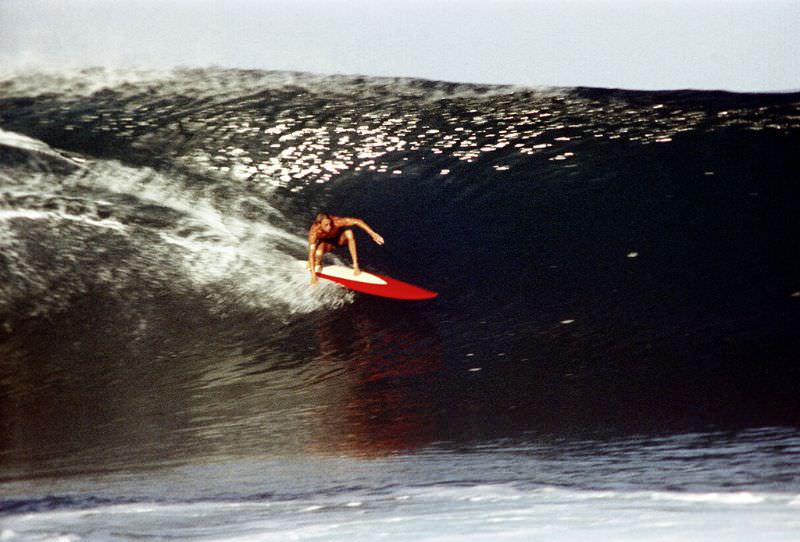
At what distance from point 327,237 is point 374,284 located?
0.25 metres

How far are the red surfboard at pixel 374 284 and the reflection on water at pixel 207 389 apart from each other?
74 mm

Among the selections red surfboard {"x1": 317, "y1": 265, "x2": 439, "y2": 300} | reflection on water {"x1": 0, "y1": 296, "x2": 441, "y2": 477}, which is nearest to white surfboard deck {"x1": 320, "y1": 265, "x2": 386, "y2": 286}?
red surfboard {"x1": 317, "y1": 265, "x2": 439, "y2": 300}

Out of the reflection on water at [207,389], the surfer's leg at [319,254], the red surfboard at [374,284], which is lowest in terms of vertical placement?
the reflection on water at [207,389]

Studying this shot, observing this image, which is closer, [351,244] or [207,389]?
[207,389]

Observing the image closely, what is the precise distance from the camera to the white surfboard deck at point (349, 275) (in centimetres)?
300

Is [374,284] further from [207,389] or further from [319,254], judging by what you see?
[207,389]

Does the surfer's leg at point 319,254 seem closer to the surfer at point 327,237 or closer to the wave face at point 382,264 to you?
the surfer at point 327,237

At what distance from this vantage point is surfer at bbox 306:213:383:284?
9.89 feet

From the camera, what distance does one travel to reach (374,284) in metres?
3.00

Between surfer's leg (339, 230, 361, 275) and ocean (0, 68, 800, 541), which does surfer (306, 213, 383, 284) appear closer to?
surfer's leg (339, 230, 361, 275)

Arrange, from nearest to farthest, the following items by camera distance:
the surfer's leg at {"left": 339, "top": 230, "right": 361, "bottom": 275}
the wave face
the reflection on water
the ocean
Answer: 1. the ocean
2. the reflection on water
3. the wave face
4. the surfer's leg at {"left": 339, "top": 230, "right": 361, "bottom": 275}

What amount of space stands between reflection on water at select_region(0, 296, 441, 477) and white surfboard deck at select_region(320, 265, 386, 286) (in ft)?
0.33

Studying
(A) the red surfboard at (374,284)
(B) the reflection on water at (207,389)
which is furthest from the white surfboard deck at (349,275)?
(B) the reflection on water at (207,389)

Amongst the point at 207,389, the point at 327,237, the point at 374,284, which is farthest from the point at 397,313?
the point at 207,389
